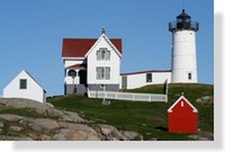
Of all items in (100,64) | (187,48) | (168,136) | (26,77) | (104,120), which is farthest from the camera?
(187,48)

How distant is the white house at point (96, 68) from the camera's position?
4356 cm

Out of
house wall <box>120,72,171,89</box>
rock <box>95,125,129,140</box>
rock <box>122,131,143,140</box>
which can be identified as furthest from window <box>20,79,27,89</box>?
house wall <box>120,72,171,89</box>

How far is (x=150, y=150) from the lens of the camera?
435 inches

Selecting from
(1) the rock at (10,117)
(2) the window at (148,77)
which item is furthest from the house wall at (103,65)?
(1) the rock at (10,117)

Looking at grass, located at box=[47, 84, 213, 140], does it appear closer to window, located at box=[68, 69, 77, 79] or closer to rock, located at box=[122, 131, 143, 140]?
rock, located at box=[122, 131, 143, 140]

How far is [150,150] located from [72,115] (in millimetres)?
16332

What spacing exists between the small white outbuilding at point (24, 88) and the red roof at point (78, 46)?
451 inches

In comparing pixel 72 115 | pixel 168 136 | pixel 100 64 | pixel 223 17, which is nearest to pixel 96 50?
pixel 100 64

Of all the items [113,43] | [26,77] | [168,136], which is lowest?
[168,136]

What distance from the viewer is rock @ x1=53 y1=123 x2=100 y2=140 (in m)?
20.2

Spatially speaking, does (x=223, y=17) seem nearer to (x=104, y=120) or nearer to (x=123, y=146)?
(x=123, y=146)

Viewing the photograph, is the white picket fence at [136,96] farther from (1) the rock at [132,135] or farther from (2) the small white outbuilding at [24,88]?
(1) the rock at [132,135]

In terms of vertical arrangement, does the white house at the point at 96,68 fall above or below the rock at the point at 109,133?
above

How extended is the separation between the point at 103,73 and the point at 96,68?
0.68 m
